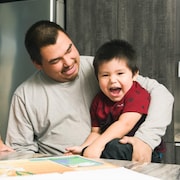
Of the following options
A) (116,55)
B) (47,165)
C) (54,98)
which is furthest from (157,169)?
(54,98)

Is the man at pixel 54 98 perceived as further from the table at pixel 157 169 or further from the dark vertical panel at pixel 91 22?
the dark vertical panel at pixel 91 22

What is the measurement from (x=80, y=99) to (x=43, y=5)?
38.9 inches

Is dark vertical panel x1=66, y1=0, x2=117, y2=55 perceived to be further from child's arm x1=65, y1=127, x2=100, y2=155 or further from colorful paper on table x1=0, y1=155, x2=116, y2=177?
colorful paper on table x1=0, y1=155, x2=116, y2=177

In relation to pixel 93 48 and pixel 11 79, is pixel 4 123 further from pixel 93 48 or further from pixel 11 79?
pixel 93 48

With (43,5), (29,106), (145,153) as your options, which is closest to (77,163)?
(145,153)

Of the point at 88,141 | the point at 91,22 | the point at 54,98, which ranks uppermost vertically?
the point at 91,22

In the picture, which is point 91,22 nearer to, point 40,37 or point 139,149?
point 40,37

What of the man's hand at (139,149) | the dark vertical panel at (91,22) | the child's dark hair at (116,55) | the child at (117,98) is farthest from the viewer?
the dark vertical panel at (91,22)

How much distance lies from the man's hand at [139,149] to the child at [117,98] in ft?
0.22

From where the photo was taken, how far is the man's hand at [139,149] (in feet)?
3.56

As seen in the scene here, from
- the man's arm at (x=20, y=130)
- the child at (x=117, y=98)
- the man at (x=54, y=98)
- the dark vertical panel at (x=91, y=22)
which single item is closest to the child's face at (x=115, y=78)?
the child at (x=117, y=98)

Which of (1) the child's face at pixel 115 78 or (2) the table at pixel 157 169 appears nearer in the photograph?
(2) the table at pixel 157 169

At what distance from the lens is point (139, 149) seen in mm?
1098

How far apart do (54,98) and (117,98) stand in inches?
11.0
